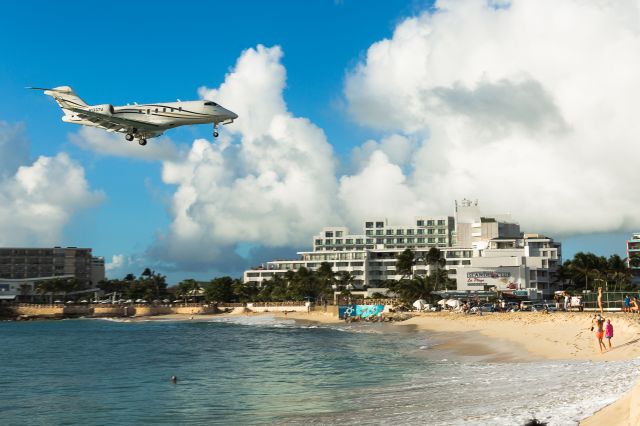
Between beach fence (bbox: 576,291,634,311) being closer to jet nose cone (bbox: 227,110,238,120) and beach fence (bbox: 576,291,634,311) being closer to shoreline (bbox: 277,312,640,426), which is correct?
shoreline (bbox: 277,312,640,426)

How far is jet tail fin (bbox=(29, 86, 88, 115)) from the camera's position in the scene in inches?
2411

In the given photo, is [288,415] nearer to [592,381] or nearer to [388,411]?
[388,411]

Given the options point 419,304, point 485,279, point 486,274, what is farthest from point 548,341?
point 486,274

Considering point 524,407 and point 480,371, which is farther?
point 480,371

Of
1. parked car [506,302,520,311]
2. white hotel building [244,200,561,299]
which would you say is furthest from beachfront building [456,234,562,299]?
parked car [506,302,520,311]

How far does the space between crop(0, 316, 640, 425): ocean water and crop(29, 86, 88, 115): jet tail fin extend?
23.2 metres

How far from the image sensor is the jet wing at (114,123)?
188 ft

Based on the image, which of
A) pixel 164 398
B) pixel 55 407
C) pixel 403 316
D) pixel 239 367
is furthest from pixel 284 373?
pixel 403 316

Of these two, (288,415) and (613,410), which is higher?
(613,410)

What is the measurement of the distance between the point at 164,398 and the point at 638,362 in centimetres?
2438

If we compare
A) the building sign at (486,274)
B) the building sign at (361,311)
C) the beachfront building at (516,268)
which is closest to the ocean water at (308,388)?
the building sign at (361,311)

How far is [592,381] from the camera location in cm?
2770

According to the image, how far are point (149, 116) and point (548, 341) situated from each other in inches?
1463

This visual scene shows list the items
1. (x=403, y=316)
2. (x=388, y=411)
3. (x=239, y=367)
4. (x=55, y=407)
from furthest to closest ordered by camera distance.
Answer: (x=403, y=316)
(x=239, y=367)
(x=55, y=407)
(x=388, y=411)
